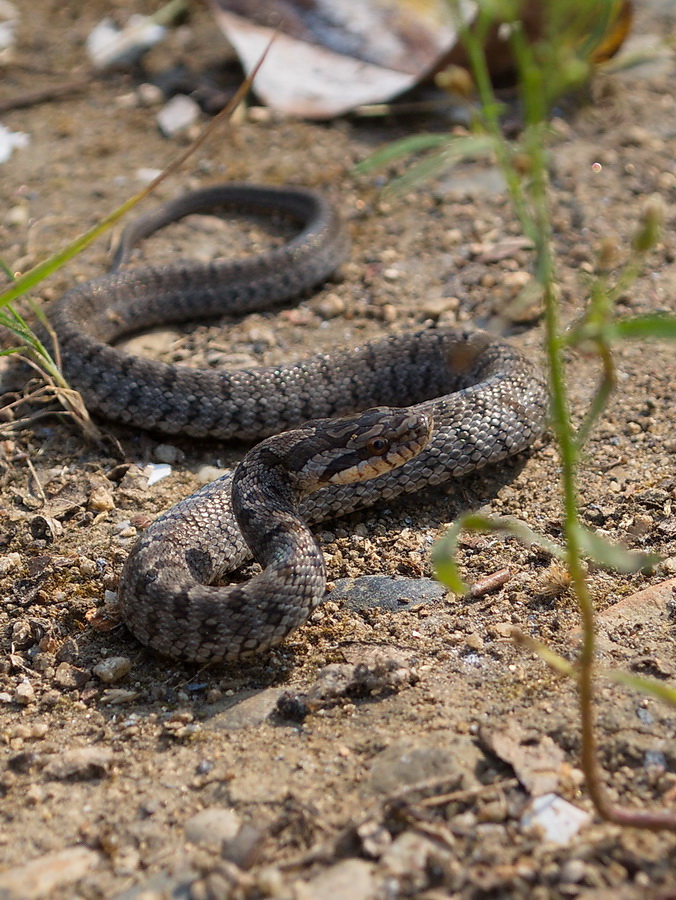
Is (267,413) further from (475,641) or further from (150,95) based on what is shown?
(150,95)

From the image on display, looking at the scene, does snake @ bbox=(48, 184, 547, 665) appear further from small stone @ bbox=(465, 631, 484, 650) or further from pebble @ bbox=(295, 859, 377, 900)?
pebble @ bbox=(295, 859, 377, 900)

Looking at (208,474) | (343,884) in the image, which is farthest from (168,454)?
(343,884)

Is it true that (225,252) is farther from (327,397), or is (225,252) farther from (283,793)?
(283,793)

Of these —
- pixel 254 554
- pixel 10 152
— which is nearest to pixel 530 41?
pixel 10 152

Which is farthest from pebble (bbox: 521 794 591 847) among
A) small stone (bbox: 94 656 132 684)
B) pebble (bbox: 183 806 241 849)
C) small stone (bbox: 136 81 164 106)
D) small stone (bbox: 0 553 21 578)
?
small stone (bbox: 136 81 164 106)

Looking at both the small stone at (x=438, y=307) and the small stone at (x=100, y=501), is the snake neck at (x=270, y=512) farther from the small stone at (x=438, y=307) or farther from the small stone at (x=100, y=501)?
the small stone at (x=438, y=307)

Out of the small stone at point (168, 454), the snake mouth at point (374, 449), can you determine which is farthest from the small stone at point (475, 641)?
the small stone at point (168, 454)
